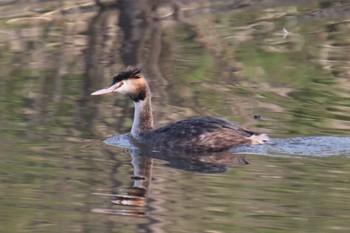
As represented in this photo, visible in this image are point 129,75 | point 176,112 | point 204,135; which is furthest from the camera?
point 176,112

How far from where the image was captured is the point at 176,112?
40.9 ft

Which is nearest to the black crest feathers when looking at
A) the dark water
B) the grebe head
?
the grebe head

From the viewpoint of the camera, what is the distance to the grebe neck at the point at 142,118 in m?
11.5

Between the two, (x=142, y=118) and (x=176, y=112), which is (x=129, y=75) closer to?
(x=142, y=118)

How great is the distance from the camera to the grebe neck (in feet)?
37.6

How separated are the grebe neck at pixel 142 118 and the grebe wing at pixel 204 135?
54 centimetres

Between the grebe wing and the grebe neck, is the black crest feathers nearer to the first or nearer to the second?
the grebe neck

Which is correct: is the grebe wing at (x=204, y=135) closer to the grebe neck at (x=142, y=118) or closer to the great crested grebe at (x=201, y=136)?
the great crested grebe at (x=201, y=136)

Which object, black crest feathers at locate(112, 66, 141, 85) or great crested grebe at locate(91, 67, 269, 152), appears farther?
black crest feathers at locate(112, 66, 141, 85)

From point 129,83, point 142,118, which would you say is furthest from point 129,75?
point 142,118

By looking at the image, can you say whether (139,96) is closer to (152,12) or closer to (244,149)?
(244,149)

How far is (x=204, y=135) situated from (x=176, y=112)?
1.75 m

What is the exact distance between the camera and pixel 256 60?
Answer: 52.1ft

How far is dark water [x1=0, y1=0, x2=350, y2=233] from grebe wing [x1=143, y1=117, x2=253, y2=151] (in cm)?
17
